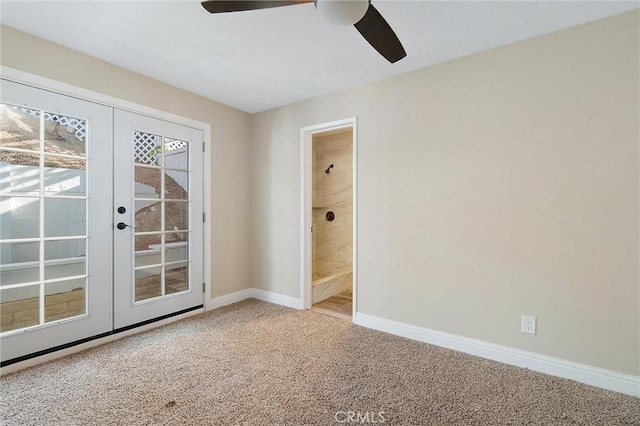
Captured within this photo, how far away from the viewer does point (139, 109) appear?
279 centimetres

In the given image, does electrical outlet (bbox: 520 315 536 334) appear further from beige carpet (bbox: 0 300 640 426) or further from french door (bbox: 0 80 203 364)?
french door (bbox: 0 80 203 364)

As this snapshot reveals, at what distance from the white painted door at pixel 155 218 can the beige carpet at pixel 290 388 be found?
47 cm

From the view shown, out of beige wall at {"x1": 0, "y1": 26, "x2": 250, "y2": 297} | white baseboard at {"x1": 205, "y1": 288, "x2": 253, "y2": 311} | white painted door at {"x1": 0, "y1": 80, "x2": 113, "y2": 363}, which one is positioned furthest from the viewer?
white baseboard at {"x1": 205, "y1": 288, "x2": 253, "y2": 311}

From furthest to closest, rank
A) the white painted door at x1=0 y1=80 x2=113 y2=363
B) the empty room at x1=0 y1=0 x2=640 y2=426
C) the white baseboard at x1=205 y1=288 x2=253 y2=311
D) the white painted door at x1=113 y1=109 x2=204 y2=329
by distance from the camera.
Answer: the white baseboard at x1=205 y1=288 x2=253 y2=311
the white painted door at x1=113 y1=109 x2=204 y2=329
the white painted door at x1=0 y1=80 x2=113 y2=363
the empty room at x1=0 y1=0 x2=640 y2=426

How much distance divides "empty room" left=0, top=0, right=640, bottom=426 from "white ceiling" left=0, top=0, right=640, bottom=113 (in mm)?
20

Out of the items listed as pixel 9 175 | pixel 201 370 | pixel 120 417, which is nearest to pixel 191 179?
pixel 9 175

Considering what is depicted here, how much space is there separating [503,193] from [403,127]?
1.00 meters

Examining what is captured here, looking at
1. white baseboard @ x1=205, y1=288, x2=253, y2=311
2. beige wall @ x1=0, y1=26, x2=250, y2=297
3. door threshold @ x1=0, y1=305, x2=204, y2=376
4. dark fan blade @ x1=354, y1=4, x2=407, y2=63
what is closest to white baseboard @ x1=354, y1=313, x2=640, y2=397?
white baseboard @ x1=205, y1=288, x2=253, y2=311

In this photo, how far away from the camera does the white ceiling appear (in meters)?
1.88

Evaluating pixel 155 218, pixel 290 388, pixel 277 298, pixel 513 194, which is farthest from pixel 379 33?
pixel 277 298

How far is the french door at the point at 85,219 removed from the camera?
214 centimetres

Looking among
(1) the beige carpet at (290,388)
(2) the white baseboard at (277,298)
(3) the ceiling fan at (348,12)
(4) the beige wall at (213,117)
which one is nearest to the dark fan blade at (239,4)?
(3) the ceiling fan at (348,12)

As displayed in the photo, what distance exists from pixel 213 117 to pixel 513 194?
10.1 ft

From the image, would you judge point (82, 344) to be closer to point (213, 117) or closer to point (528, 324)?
point (213, 117)
